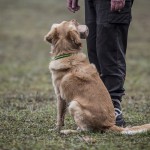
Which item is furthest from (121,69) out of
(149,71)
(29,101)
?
(149,71)

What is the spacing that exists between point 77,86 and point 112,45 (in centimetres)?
95

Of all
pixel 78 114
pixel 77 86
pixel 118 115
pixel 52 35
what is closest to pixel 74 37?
pixel 52 35

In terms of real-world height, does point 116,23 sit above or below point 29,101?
above

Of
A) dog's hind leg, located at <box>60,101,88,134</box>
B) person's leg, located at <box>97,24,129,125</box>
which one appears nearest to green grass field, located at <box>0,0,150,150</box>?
dog's hind leg, located at <box>60,101,88,134</box>

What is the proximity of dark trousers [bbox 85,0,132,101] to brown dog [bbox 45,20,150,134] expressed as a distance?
1.53 ft

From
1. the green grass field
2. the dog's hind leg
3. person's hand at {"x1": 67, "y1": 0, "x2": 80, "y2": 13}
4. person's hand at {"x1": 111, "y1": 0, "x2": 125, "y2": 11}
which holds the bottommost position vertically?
the green grass field

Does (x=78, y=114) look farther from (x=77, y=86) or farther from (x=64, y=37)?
(x=64, y=37)

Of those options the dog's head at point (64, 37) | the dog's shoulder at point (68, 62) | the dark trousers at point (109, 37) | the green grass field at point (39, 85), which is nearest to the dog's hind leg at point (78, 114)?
the green grass field at point (39, 85)

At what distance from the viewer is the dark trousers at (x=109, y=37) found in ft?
24.5

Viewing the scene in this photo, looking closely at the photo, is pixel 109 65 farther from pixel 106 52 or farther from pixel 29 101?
pixel 29 101

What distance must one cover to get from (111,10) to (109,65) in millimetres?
728

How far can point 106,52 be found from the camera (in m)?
7.55

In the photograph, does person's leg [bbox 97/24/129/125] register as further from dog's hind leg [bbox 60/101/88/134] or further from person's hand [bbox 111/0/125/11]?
dog's hind leg [bbox 60/101/88/134]

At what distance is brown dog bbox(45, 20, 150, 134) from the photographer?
6777 mm
